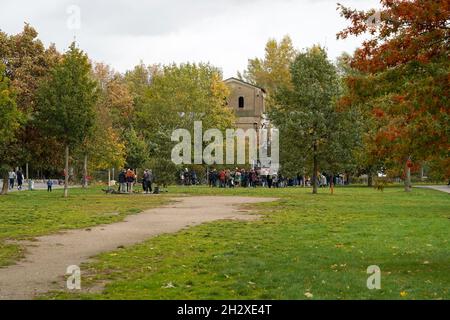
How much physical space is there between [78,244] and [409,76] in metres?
8.47

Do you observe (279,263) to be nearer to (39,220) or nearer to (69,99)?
(39,220)

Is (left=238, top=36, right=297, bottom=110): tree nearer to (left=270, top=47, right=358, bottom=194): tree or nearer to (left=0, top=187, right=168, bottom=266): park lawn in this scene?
(left=270, top=47, right=358, bottom=194): tree

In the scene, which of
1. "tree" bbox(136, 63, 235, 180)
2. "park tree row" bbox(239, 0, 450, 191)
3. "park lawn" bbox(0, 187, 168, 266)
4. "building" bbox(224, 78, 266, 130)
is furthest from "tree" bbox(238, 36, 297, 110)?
"park tree row" bbox(239, 0, 450, 191)

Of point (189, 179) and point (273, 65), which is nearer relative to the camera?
point (189, 179)

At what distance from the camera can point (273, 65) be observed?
300 ft

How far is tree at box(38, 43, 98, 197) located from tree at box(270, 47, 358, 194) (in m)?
13.5

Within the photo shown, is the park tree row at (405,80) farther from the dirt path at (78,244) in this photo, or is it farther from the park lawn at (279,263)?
the dirt path at (78,244)

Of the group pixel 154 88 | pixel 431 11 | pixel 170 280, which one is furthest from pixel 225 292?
pixel 154 88

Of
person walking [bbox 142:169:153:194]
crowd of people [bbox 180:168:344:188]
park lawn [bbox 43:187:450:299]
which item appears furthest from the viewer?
crowd of people [bbox 180:168:344:188]

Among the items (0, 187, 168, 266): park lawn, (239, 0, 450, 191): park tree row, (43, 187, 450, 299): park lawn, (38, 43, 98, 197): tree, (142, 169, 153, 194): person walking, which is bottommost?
(43, 187, 450, 299): park lawn

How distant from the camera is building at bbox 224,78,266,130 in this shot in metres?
94.9

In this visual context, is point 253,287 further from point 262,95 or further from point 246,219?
point 262,95

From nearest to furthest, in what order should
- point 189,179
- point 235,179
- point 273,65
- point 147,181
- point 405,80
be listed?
point 405,80
point 147,181
point 235,179
point 189,179
point 273,65

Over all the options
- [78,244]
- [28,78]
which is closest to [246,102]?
[28,78]
